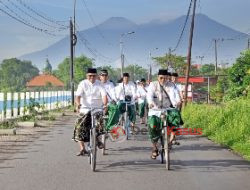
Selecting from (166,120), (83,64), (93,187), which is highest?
(83,64)

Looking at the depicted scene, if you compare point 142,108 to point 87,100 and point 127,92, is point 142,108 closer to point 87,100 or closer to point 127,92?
point 127,92

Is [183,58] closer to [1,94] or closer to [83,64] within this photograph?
[83,64]

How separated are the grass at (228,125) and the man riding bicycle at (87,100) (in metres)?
3.31

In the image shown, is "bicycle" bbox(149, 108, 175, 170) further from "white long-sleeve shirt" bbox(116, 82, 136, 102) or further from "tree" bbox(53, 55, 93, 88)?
"tree" bbox(53, 55, 93, 88)

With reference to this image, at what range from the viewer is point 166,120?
9.89 m

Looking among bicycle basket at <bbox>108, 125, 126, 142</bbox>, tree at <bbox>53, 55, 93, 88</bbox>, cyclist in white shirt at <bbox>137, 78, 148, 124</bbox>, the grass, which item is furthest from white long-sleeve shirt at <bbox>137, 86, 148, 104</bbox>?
tree at <bbox>53, 55, 93, 88</bbox>

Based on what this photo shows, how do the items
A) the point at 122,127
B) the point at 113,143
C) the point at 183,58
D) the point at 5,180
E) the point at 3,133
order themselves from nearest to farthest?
1. the point at 5,180
2. the point at 113,143
3. the point at 122,127
4. the point at 3,133
5. the point at 183,58

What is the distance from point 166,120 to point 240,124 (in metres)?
6.51

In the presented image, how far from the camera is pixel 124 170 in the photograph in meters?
9.33

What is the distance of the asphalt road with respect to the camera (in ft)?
26.0

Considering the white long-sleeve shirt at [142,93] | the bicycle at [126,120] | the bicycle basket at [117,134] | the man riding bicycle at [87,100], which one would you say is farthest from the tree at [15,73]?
the man riding bicycle at [87,100]

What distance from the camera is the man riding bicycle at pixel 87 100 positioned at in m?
10.6

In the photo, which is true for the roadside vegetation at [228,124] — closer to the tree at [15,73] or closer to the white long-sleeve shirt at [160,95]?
the white long-sleeve shirt at [160,95]

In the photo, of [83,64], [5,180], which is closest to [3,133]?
[5,180]
